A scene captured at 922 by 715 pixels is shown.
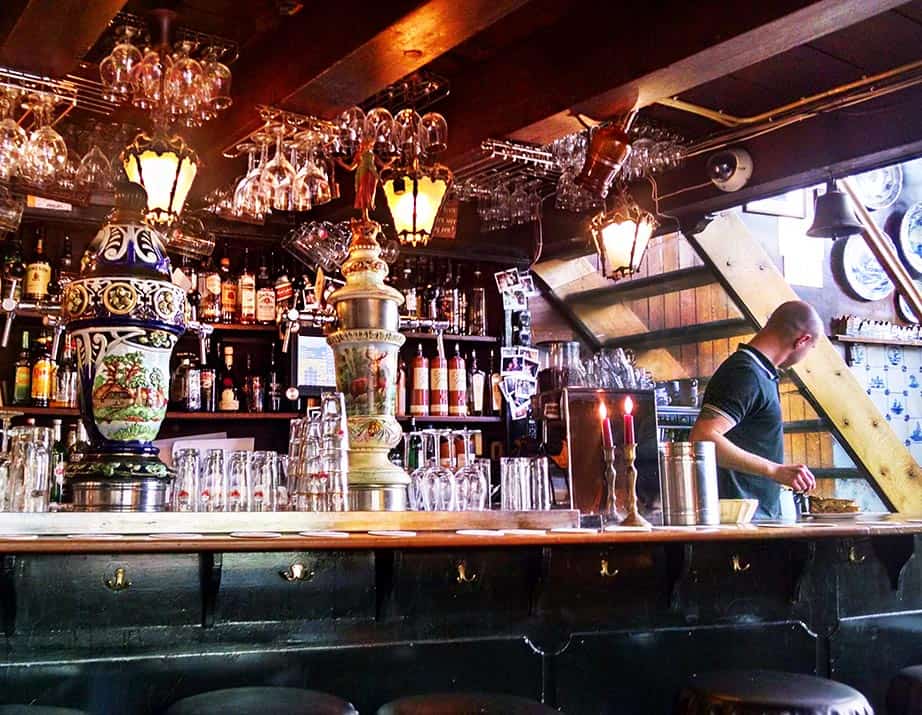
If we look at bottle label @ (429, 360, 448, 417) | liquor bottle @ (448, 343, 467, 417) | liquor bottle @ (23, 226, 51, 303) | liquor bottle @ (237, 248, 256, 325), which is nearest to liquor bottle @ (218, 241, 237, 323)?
liquor bottle @ (237, 248, 256, 325)

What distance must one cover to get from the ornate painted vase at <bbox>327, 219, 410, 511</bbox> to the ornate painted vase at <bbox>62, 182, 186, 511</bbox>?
59cm

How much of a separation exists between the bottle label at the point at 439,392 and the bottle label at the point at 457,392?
0.05m

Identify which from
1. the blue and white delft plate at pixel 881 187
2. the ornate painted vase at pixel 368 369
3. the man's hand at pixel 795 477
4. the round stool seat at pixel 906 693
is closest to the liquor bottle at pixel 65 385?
the ornate painted vase at pixel 368 369

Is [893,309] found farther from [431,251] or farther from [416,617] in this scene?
[416,617]

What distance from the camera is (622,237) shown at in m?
4.57

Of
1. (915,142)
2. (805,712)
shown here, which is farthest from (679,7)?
(805,712)

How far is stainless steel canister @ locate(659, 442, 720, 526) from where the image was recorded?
283cm

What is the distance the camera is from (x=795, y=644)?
290 cm

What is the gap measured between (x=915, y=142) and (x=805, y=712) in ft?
9.71

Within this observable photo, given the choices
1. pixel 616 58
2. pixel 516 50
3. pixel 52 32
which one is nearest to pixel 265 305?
pixel 516 50

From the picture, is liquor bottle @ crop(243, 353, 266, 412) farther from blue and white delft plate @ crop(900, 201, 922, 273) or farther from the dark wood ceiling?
blue and white delft plate @ crop(900, 201, 922, 273)

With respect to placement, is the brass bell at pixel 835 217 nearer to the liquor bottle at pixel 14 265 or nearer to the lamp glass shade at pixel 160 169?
the lamp glass shade at pixel 160 169

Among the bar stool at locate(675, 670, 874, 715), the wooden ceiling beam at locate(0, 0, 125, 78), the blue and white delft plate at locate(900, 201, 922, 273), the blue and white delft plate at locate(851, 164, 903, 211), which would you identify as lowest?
the bar stool at locate(675, 670, 874, 715)

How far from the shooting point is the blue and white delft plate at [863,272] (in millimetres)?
6852
